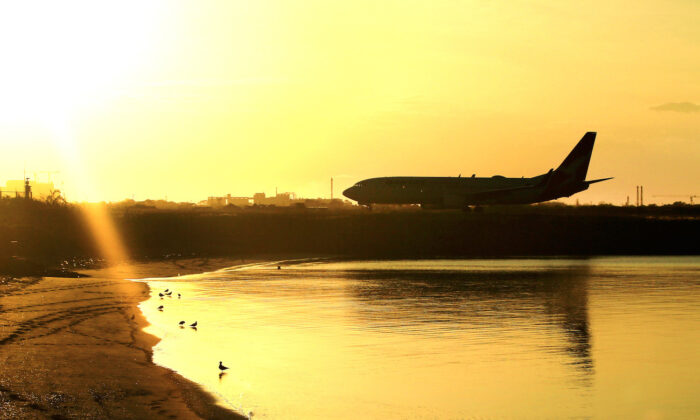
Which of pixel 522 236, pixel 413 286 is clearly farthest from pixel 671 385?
pixel 522 236

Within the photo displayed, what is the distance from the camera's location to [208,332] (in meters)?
28.4

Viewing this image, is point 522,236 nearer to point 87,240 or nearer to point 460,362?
point 87,240

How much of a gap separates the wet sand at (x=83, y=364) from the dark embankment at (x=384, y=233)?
39.1m

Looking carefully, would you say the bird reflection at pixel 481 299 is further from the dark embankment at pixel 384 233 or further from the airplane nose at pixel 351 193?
the airplane nose at pixel 351 193

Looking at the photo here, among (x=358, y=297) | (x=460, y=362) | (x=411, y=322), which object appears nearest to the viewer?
(x=460, y=362)

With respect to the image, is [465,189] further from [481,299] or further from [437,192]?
[481,299]

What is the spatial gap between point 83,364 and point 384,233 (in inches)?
2575

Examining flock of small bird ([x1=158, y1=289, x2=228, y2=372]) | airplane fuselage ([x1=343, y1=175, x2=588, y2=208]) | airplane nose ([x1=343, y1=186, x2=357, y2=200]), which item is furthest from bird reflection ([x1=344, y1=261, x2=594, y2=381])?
airplane nose ([x1=343, y1=186, x2=357, y2=200])

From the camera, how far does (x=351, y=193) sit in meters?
103

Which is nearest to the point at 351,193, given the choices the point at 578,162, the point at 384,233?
the point at 384,233

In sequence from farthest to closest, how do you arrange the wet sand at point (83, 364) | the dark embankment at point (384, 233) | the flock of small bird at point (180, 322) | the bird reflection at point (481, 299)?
the dark embankment at point (384, 233) → the bird reflection at point (481, 299) → the flock of small bird at point (180, 322) → the wet sand at point (83, 364)

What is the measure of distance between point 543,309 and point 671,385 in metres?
13.6

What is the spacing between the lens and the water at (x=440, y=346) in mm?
19094

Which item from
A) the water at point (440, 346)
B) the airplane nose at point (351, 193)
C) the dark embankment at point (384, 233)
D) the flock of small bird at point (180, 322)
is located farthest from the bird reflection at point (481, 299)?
the airplane nose at point (351, 193)
